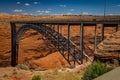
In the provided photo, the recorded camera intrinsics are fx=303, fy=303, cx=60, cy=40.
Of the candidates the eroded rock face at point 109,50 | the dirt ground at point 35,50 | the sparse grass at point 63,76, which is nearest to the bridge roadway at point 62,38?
the dirt ground at point 35,50

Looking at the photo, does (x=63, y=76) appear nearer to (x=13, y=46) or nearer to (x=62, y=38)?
(x=62, y=38)

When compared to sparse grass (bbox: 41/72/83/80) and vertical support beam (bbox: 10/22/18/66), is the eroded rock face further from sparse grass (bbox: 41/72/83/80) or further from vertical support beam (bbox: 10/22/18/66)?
vertical support beam (bbox: 10/22/18/66)

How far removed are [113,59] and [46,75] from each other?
10.5m

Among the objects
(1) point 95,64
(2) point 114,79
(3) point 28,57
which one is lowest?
(3) point 28,57

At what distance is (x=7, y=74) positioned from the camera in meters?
28.9

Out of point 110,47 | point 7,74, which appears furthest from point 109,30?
point 110,47

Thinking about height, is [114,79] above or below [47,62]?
above

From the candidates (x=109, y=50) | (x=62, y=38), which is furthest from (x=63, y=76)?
(x=62, y=38)

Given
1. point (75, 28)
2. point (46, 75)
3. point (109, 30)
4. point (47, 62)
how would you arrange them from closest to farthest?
point (46, 75) → point (47, 62) → point (109, 30) → point (75, 28)

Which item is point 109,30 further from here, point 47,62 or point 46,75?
point 46,75

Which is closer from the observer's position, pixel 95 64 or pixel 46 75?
pixel 95 64

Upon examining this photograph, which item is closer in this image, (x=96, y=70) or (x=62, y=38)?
(x=96, y=70)

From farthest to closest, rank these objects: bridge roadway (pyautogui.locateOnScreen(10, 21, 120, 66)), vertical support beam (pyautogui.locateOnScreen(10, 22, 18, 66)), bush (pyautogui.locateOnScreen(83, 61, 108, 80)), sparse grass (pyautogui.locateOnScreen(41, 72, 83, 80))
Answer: vertical support beam (pyautogui.locateOnScreen(10, 22, 18, 66)) < bridge roadway (pyautogui.locateOnScreen(10, 21, 120, 66)) < sparse grass (pyautogui.locateOnScreen(41, 72, 83, 80)) < bush (pyautogui.locateOnScreen(83, 61, 108, 80))

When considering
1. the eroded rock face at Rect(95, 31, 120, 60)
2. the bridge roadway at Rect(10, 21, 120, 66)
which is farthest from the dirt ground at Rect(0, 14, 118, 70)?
the eroded rock face at Rect(95, 31, 120, 60)
